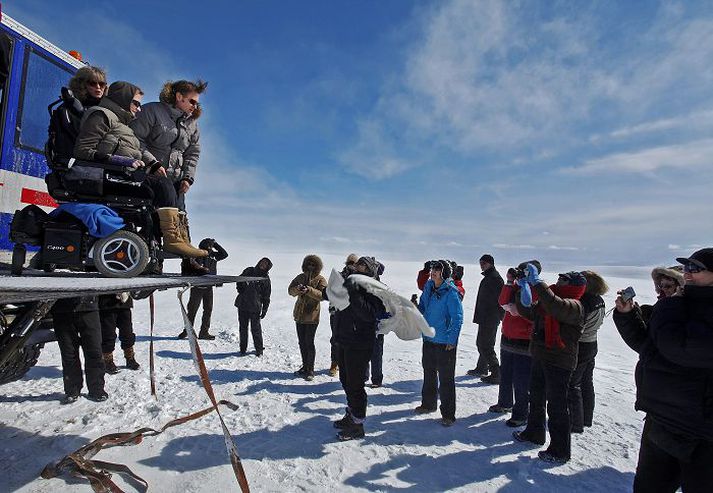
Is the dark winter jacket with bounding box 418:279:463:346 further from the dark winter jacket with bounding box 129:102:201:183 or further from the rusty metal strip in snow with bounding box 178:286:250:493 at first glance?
the dark winter jacket with bounding box 129:102:201:183

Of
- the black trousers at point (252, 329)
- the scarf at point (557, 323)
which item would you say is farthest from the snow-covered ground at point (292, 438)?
the scarf at point (557, 323)

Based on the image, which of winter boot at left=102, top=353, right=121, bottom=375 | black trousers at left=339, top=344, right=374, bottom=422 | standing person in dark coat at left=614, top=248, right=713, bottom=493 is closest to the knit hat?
standing person in dark coat at left=614, top=248, right=713, bottom=493

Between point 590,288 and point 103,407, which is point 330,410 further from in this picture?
point 590,288

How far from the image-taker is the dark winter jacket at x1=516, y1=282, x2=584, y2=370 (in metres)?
3.93

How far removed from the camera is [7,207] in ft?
13.4

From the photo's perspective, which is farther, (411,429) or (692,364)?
(411,429)

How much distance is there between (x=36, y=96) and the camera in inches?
175

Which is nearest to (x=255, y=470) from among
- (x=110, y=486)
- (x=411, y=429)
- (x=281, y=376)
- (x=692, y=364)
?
(x=110, y=486)

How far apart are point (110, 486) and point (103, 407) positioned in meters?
2.04

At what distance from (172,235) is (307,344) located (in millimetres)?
3941

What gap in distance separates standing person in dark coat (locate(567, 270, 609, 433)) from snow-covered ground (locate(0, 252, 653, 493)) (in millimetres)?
241

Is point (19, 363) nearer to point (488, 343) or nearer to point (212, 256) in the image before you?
point (212, 256)

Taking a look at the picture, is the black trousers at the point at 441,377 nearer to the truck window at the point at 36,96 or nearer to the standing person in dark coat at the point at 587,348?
the standing person in dark coat at the point at 587,348

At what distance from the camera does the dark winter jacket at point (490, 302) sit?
6691 mm
